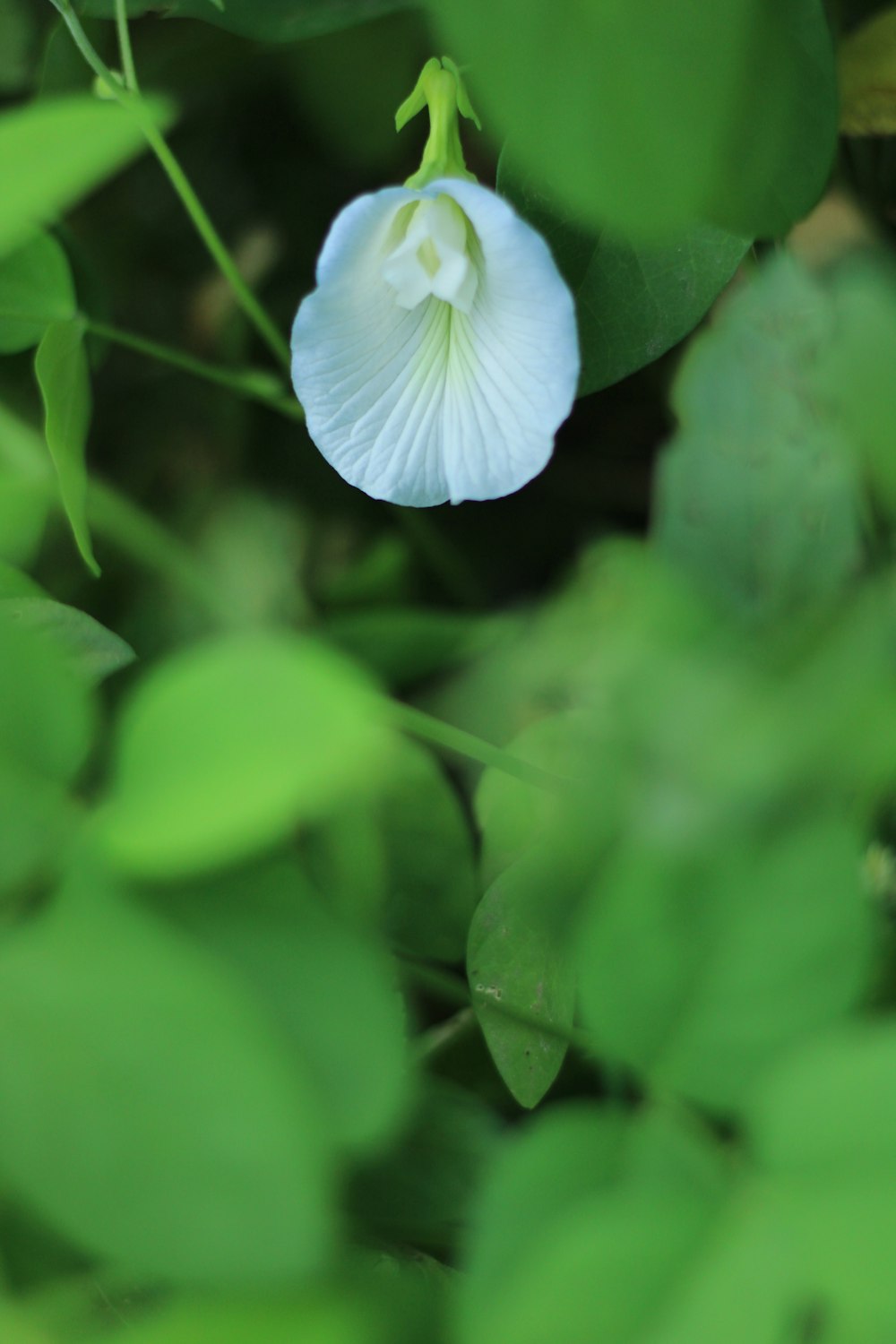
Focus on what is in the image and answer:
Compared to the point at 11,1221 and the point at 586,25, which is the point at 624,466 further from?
the point at 11,1221

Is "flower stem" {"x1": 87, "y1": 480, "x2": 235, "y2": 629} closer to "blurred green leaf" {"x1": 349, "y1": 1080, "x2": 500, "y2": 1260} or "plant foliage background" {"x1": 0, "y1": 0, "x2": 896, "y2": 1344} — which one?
"plant foliage background" {"x1": 0, "y1": 0, "x2": 896, "y2": 1344}

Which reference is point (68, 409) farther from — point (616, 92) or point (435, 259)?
point (616, 92)

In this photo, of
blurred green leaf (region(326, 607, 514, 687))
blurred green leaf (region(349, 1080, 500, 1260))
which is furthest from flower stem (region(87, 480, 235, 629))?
blurred green leaf (region(349, 1080, 500, 1260))

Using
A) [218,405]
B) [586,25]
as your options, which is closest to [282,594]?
[218,405]

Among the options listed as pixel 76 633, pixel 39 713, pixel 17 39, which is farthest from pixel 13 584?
pixel 17 39

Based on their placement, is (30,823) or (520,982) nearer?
(30,823)
